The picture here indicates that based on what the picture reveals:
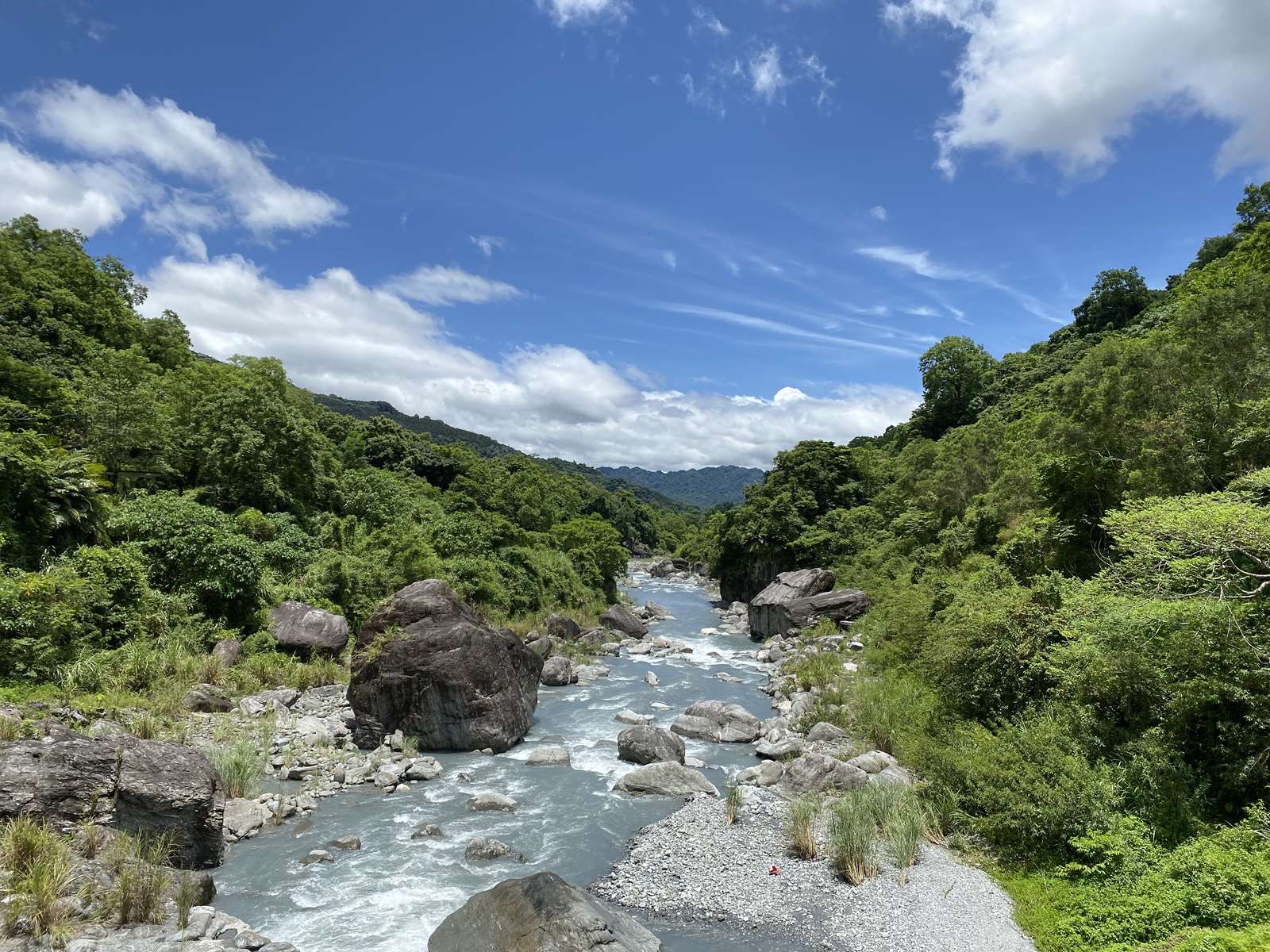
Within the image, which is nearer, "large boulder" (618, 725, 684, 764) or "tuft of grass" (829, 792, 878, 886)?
"tuft of grass" (829, 792, 878, 886)

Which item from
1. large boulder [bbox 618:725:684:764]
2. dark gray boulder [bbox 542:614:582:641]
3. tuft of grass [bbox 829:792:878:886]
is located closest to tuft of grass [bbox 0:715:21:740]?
large boulder [bbox 618:725:684:764]

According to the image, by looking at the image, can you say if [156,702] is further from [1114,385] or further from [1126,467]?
[1114,385]

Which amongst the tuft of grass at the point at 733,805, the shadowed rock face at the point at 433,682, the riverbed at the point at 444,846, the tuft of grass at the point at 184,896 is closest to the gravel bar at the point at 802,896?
the tuft of grass at the point at 733,805

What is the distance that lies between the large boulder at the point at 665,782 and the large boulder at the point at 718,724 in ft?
13.9

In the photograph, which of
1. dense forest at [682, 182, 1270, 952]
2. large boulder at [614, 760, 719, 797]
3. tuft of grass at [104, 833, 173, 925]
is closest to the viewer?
tuft of grass at [104, 833, 173, 925]

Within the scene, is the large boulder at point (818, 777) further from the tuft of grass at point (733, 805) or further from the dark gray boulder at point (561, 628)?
the dark gray boulder at point (561, 628)

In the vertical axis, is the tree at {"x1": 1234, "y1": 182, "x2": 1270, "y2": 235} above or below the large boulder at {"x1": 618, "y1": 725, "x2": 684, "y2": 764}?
above

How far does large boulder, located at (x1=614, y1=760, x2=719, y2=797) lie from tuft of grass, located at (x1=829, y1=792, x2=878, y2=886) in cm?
419

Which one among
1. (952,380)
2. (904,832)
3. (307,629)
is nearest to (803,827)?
(904,832)

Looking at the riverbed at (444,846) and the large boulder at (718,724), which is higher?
the large boulder at (718,724)

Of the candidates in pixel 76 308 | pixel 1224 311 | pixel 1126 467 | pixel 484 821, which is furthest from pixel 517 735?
pixel 76 308

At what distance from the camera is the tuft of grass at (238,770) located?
46.7 ft

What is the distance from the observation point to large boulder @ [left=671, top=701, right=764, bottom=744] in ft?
70.1

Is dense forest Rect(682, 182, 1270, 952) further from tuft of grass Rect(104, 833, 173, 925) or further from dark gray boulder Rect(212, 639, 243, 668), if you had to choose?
dark gray boulder Rect(212, 639, 243, 668)
